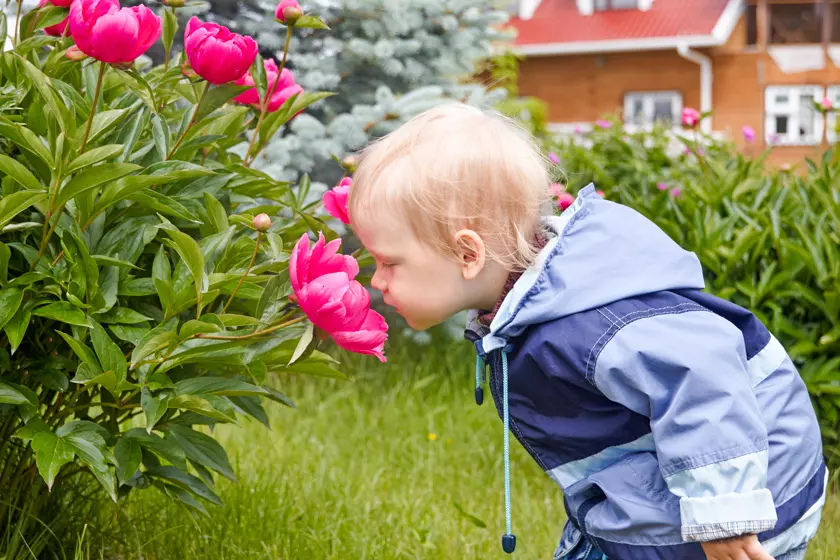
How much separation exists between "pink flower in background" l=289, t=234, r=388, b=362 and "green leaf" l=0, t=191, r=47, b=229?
37 cm

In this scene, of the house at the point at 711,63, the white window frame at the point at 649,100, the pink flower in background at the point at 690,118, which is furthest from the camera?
→ the white window frame at the point at 649,100

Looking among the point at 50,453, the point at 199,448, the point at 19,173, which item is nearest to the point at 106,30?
the point at 19,173

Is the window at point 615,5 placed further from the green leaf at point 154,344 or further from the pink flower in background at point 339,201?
the green leaf at point 154,344

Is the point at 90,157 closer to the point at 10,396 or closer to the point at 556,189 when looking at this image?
the point at 10,396

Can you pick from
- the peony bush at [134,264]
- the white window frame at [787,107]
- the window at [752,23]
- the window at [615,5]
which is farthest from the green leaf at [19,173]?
the window at [615,5]

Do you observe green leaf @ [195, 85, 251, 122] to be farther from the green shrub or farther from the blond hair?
the green shrub

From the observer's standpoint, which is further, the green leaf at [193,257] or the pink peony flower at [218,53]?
the pink peony flower at [218,53]

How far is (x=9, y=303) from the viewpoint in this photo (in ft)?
4.73

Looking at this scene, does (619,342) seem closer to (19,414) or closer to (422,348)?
(19,414)

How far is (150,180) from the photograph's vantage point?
4.82 feet

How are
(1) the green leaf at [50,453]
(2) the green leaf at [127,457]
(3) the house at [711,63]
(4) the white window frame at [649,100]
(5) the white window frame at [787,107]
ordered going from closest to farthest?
(1) the green leaf at [50,453] < (2) the green leaf at [127,457] < (3) the house at [711,63] < (5) the white window frame at [787,107] < (4) the white window frame at [649,100]

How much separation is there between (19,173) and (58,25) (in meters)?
0.45

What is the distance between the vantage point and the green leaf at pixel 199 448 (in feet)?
5.71

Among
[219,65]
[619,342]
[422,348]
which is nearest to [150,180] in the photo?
[219,65]
